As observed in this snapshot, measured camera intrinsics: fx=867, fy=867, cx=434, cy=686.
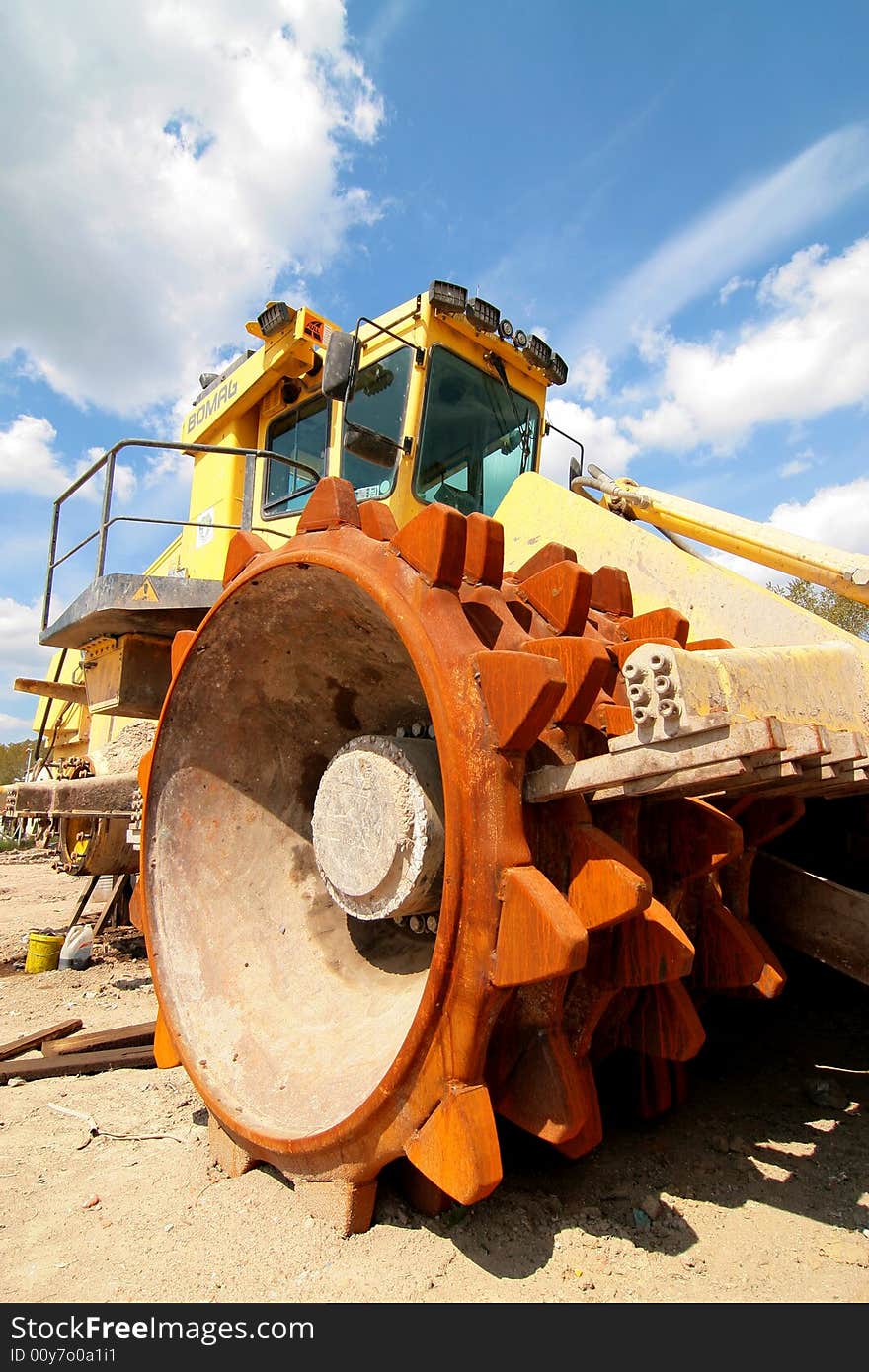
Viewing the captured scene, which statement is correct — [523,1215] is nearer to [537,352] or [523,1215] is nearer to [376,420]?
[376,420]

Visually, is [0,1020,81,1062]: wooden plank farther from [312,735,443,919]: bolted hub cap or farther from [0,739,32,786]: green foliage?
[0,739,32,786]: green foliage

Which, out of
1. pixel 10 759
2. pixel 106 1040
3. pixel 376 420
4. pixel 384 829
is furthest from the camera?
pixel 10 759

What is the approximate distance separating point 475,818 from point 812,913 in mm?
1152

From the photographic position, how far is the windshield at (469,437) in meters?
4.23

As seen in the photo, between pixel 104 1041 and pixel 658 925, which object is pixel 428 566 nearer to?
pixel 658 925

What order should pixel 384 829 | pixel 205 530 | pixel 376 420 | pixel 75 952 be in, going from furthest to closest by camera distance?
1. pixel 75 952
2. pixel 205 530
3. pixel 376 420
4. pixel 384 829

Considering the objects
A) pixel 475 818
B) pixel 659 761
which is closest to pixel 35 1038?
pixel 475 818

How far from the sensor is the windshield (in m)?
4.23

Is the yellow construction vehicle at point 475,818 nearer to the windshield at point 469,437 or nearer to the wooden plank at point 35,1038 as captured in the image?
the windshield at point 469,437

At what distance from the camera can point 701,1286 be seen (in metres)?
1.80

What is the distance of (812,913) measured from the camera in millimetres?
2348

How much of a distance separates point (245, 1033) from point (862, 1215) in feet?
5.49

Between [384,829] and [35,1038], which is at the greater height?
[384,829]
